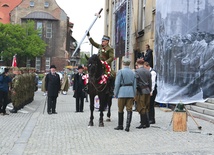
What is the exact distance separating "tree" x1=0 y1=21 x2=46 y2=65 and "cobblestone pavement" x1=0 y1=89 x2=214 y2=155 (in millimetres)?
52617

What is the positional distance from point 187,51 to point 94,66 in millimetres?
5468

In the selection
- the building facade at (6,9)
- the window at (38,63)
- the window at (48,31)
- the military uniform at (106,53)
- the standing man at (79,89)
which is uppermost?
the building facade at (6,9)

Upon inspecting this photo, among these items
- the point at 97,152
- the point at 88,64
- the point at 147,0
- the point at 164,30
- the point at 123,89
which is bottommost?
the point at 97,152

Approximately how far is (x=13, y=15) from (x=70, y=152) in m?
69.8

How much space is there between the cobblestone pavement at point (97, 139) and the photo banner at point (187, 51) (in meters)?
2.76

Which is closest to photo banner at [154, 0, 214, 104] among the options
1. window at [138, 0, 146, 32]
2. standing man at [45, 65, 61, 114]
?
standing man at [45, 65, 61, 114]

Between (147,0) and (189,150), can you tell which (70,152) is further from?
(147,0)

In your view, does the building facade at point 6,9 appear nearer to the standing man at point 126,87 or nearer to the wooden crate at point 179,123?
the standing man at point 126,87

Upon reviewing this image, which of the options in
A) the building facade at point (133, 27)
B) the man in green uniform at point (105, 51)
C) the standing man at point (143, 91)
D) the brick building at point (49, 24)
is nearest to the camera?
the standing man at point (143, 91)

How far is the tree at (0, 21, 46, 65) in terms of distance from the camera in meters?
63.4

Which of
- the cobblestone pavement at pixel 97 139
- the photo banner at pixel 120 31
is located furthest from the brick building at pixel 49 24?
the cobblestone pavement at pixel 97 139

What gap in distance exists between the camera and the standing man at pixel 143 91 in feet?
36.9

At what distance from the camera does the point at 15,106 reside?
16000mm

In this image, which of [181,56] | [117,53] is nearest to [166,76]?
[181,56]
